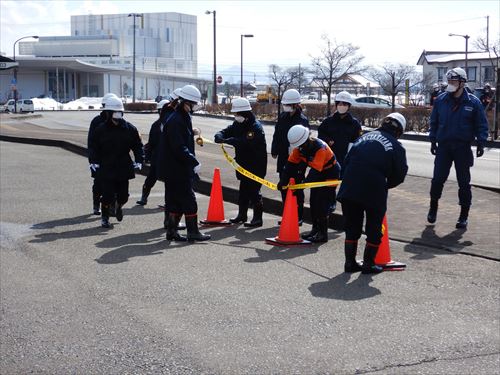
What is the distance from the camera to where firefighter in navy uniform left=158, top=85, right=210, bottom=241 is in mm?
9211

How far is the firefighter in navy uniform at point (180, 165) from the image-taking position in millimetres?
9211

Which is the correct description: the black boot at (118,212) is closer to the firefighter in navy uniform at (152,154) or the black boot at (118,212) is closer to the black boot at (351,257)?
the firefighter in navy uniform at (152,154)

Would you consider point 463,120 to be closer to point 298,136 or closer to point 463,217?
point 463,217

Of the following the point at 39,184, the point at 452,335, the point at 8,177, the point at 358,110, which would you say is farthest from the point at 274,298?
the point at 358,110

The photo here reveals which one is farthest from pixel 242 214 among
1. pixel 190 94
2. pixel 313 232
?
pixel 190 94

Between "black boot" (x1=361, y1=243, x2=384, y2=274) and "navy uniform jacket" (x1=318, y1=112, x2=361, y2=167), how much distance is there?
272 cm

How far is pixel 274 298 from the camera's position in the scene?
6.84 m

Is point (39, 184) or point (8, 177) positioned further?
point (8, 177)

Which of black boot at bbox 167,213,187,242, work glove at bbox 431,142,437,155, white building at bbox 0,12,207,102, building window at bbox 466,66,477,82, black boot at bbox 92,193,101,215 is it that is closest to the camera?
black boot at bbox 167,213,187,242

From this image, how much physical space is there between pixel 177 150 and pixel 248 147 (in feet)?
4.90

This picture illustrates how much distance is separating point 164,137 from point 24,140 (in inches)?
722

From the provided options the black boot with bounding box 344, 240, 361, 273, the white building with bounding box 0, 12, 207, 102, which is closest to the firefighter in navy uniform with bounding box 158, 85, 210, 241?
the black boot with bounding box 344, 240, 361, 273

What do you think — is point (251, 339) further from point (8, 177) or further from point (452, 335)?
point (8, 177)

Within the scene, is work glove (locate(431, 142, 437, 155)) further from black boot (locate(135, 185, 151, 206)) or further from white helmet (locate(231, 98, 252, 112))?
black boot (locate(135, 185, 151, 206))
